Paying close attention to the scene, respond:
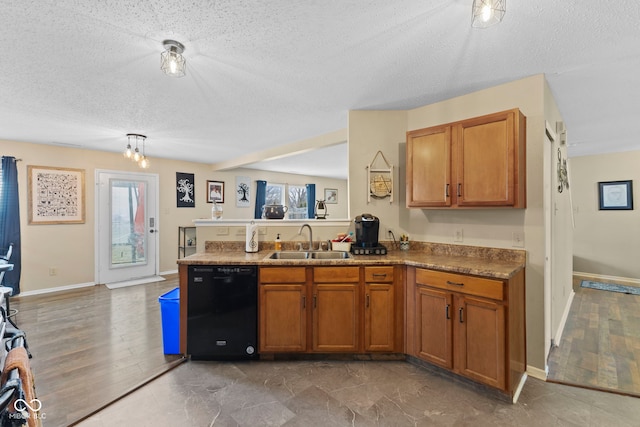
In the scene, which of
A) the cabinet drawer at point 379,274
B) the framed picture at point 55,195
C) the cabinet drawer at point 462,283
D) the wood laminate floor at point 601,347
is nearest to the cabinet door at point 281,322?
the cabinet drawer at point 379,274

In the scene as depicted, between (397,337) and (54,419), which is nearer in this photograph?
(54,419)

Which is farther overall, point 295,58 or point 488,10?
point 295,58

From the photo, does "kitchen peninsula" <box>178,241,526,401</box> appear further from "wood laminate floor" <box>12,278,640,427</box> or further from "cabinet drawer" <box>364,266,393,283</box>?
"wood laminate floor" <box>12,278,640,427</box>

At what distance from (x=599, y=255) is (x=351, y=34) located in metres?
6.19

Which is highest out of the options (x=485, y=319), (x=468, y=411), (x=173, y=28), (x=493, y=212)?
(x=173, y=28)

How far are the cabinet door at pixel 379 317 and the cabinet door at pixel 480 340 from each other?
0.52 meters

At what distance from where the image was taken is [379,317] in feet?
8.16

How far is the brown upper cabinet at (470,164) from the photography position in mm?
2203

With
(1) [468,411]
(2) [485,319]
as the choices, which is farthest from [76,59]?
(1) [468,411]

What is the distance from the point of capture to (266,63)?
2.18 metres

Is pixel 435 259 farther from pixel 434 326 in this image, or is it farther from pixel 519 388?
pixel 519 388

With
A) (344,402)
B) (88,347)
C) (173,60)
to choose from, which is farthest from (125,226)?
(344,402)

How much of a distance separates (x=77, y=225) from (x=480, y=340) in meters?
6.03

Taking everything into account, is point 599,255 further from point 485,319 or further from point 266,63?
point 266,63
